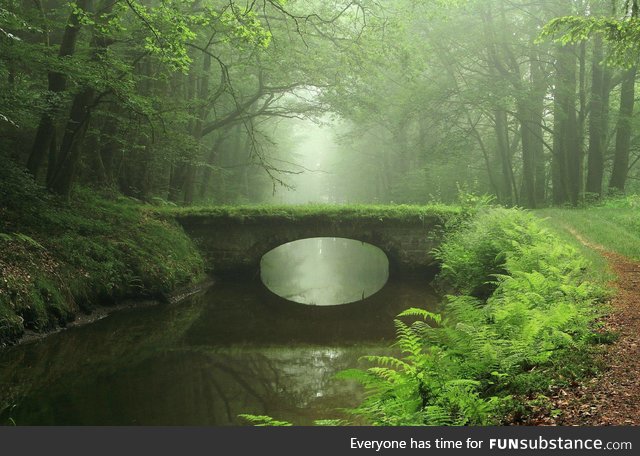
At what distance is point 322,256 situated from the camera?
35.0 metres

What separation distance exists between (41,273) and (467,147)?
19.9 metres

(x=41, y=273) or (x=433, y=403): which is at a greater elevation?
(x=41, y=273)

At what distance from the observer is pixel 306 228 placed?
17.3m

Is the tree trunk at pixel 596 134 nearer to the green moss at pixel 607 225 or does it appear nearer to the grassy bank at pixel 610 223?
the grassy bank at pixel 610 223

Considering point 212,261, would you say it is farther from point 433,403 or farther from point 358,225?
point 433,403

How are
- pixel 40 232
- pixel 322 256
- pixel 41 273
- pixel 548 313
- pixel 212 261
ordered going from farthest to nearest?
pixel 322 256, pixel 212 261, pixel 40 232, pixel 41 273, pixel 548 313

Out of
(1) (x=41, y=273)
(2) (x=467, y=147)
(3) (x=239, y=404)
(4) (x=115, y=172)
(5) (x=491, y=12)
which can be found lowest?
(3) (x=239, y=404)

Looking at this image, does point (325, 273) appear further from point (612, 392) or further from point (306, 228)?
point (612, 392)

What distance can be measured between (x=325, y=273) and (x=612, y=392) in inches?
847

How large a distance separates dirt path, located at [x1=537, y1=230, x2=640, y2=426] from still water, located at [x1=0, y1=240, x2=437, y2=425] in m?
3.30

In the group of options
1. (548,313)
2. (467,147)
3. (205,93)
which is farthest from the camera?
(467,147)

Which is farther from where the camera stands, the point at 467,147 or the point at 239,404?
the point at 467,147

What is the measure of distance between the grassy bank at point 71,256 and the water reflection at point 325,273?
4660mm

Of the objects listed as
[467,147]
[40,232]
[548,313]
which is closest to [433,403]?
[548,313]
